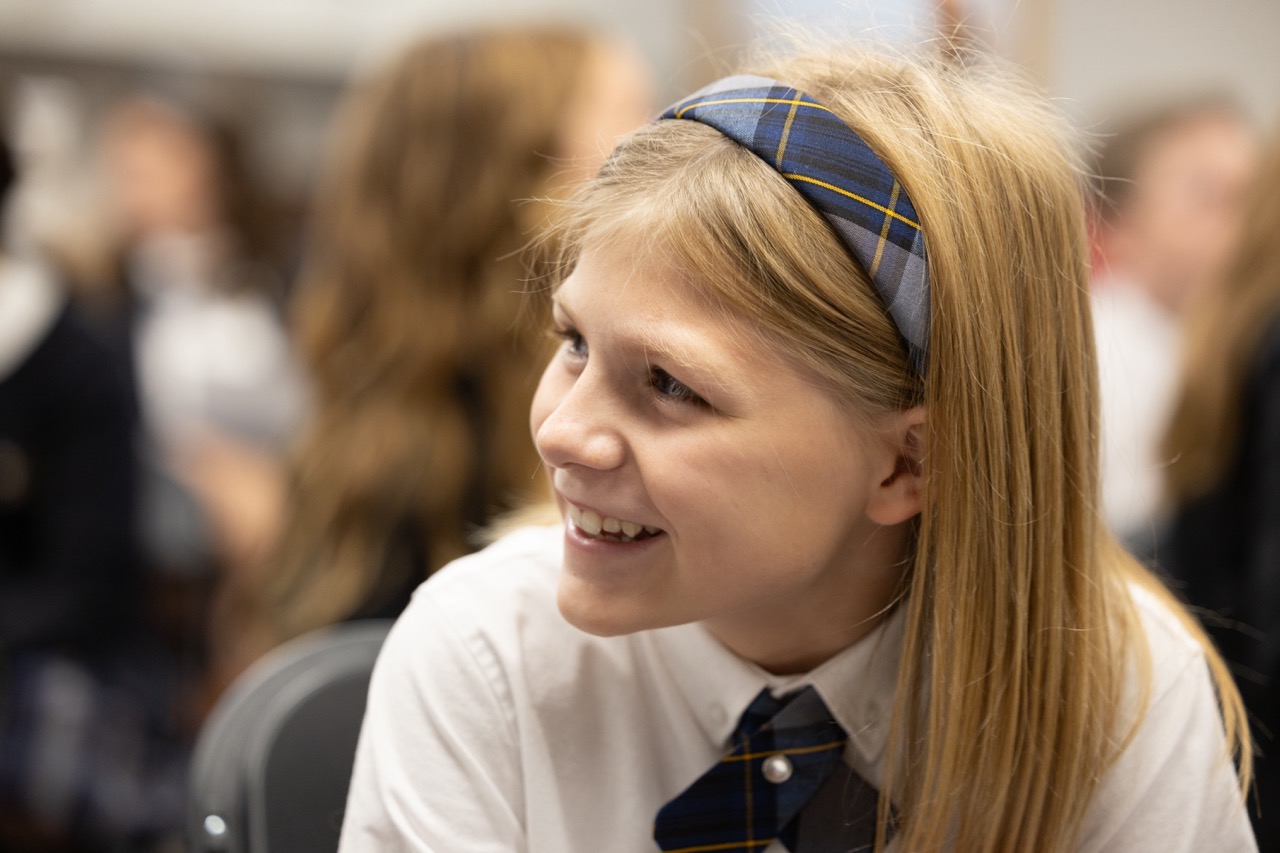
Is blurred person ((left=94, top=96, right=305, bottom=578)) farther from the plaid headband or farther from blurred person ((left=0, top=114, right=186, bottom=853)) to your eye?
the plaid headband

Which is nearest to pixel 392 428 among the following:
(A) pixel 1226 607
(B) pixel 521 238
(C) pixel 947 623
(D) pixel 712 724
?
(B) pixel 521 238

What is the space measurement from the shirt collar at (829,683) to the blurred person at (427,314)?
0.64m

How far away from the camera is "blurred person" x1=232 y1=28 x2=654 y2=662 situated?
166 cm

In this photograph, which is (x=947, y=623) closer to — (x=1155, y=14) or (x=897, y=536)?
(x=897, y=536)

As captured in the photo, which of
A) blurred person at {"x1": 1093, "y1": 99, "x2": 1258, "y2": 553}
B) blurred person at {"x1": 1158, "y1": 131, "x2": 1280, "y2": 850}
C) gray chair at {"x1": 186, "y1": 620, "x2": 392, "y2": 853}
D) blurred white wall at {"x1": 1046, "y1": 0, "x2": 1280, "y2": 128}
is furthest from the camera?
blurred white wall at {"x1": 1046, "y1": 0, "x2": 1280, "y2": 128}

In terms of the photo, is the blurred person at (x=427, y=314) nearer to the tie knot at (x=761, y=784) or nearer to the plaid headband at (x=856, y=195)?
the tie knot at (x=761, y=784)

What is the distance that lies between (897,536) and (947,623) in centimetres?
9

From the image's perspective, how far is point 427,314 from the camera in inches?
69.3

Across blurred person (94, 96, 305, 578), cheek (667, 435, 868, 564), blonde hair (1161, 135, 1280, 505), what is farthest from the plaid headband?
blurred person (94, 96, 305, 578)

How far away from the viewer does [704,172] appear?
0.83 meters

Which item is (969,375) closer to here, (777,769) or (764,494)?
(764,494)

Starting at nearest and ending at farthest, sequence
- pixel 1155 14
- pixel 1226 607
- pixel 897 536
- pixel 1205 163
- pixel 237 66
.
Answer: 1. pixel 897 536
2. pixel 1226 607
3. pixel 1205 163
4. pixel 1155 14
5. pixel 237 66

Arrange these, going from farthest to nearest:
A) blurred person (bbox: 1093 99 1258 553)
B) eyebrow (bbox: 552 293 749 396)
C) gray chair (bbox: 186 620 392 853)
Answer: blurred person (bbox: 1093 99 1258 553) → gray chair (bbox: 186 620 392 853) → eyebrow (bbox: 552 293 749 396)

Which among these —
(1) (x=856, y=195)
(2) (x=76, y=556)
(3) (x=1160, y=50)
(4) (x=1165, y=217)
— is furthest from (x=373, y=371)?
(3) (x=1160, y=50)
